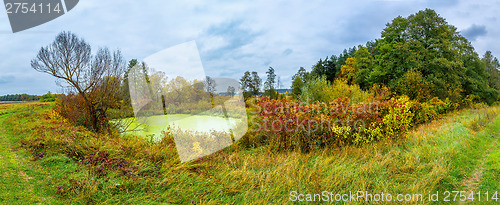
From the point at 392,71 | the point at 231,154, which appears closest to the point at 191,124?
the point at 231,154

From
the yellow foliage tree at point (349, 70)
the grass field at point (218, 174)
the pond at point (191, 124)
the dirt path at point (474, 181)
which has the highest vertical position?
the yellow foliage tree at point (349, 70)

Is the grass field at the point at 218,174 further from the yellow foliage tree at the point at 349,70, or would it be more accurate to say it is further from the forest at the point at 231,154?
the yellow foliage tree at the point at 349,70

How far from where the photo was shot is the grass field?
3.46 meters

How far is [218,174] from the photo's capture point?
13.6 ft

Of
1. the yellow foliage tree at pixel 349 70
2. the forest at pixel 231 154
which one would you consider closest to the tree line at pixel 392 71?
the forest at pixel 231 154

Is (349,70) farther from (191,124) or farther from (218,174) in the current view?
(218,174)

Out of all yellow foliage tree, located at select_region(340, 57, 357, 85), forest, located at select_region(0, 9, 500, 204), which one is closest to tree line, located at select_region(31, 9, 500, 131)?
forest, located at select_region(0, 9, 500, 204)

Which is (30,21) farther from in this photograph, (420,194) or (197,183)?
(420,194)

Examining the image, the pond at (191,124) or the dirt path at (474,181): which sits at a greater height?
the pond at (191,124)

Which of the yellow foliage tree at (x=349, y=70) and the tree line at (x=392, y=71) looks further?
the yellow foliage tree at (x=349, y=70)

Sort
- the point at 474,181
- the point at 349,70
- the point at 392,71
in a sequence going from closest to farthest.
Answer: the point at 474,181, the point at 392,71, the point at 349,70

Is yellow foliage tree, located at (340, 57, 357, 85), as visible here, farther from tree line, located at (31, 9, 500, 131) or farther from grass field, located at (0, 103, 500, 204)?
grass field, located at (0, 103, 500, 204)

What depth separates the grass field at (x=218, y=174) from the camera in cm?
346

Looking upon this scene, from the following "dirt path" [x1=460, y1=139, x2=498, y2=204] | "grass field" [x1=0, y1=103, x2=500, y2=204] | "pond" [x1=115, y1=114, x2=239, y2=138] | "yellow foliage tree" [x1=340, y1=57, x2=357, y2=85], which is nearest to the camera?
"grass field" [x1=0, y1=103, x2=500, y2=204]
